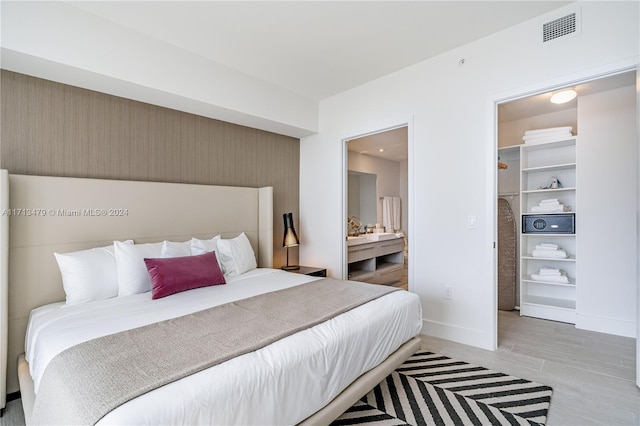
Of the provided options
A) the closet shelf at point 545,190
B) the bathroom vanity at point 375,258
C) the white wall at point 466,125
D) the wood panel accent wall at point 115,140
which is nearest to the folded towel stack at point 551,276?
the closet shelf at point 545,190

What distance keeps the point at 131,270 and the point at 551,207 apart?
14.5ft

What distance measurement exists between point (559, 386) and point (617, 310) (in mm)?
1682

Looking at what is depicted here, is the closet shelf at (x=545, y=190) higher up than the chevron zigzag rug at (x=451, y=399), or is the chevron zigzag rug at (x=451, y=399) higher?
the closet shelf at (x=545, y=190)

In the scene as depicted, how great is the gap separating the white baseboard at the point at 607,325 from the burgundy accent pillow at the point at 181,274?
3755 millimetres

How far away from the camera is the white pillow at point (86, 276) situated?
2256 millimetres

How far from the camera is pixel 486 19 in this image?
258 cm

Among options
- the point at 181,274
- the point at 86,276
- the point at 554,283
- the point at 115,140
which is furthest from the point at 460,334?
the point at 115,140

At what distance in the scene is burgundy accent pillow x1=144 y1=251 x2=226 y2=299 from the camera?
2350 millimetres

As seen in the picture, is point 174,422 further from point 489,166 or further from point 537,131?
point 537,131

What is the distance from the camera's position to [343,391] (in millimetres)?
1707

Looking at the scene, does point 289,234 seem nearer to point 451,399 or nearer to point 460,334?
point 460,334

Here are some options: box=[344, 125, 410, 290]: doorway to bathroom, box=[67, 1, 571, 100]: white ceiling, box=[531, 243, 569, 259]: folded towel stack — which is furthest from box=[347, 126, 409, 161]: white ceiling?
box=[531, 243, 569, 259]: folded towel stack

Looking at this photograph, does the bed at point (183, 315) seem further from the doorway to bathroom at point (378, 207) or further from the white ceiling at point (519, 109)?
the doorway to bathroom at point (378, 207)

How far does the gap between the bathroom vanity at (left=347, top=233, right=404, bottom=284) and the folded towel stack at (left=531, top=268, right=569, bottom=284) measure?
224 centimetres
